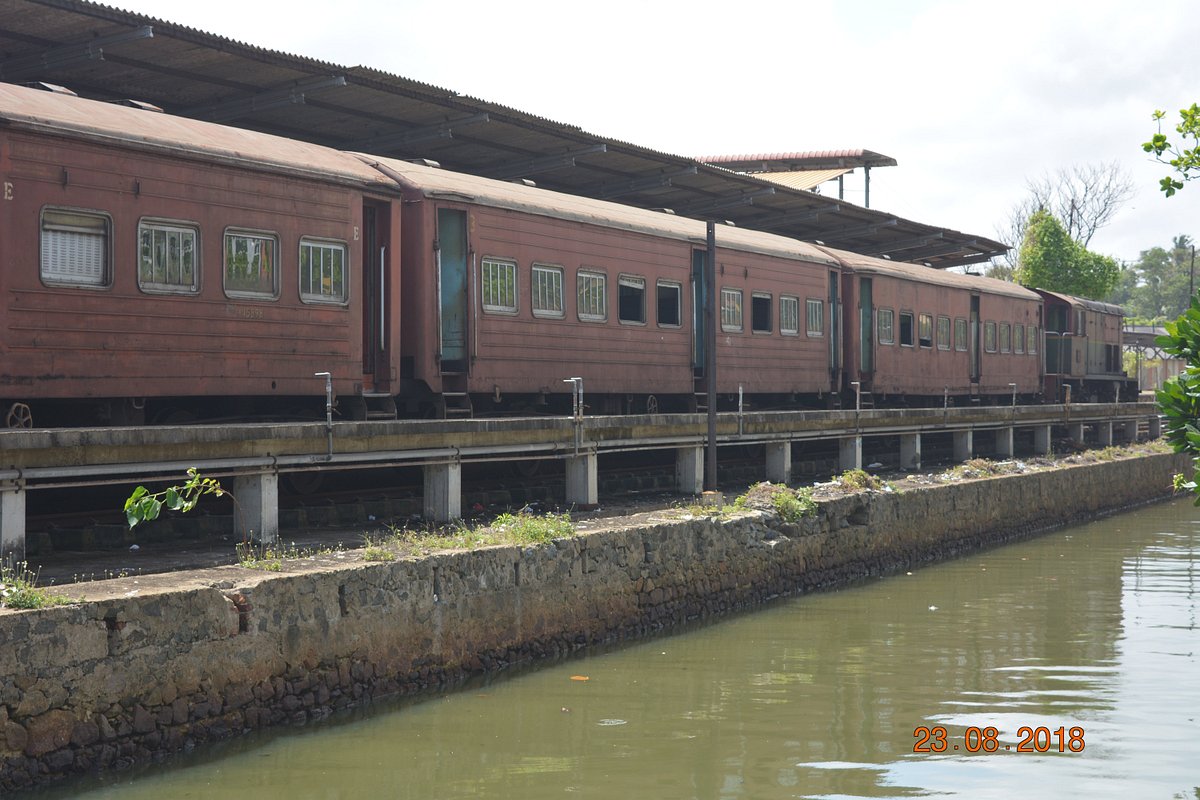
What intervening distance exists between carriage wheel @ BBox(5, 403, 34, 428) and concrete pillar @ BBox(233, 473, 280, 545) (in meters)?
1.74

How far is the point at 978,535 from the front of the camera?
21.4 metres

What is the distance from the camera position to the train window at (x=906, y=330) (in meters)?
27.0

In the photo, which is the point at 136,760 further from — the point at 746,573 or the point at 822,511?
the point at 822,511

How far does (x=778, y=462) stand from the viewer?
62.8 feet

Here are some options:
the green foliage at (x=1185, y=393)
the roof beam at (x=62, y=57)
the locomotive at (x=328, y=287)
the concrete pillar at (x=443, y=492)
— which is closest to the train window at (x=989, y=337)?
the locomotive at (x=328, y=287)

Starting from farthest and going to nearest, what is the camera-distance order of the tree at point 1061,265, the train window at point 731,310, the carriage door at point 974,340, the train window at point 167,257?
the tree at point 1061,265 < the carriage door at point 974,340 < the train window at point 731,310 < the train window at point 167,257

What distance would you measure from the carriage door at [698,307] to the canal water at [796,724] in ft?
19.7

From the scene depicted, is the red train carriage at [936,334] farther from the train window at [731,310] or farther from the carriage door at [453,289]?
the carriage door at [453,289]

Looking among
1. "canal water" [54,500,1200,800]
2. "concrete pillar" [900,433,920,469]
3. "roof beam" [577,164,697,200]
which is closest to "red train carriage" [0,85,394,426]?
"canal water" [54,500,1200,800]

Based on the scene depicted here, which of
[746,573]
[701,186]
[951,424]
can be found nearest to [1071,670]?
[746,573]

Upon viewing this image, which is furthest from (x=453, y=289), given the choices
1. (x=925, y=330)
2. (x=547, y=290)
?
(x=925, y=330)

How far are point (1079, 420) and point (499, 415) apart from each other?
1920 centimetres

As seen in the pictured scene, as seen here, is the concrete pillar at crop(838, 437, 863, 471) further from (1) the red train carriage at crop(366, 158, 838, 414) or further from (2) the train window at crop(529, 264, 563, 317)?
(2) the train window at crop(529, 264, 563, 317)

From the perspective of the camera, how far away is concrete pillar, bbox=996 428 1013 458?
90.0ft
